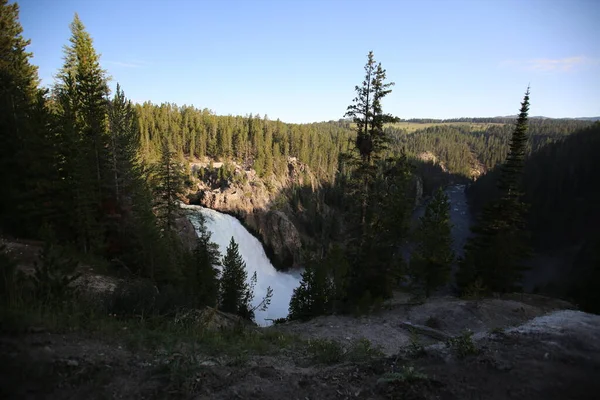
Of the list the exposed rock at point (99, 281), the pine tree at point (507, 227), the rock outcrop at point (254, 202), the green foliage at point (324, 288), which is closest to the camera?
the exposed rock at point (99, 281)

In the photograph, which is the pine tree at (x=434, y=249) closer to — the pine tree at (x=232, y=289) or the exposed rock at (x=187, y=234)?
the pine tree at (x=232, y=289)

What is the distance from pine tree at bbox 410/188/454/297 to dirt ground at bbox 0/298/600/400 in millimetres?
16023

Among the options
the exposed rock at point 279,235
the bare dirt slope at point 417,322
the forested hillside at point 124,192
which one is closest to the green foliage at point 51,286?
the forested hillside at point 124,192

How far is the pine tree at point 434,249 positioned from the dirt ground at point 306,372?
631 inches

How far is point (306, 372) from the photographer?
17.6ft

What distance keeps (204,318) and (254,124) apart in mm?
95615

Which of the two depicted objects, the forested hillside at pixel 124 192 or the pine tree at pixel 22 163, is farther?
the pine tree at pixel 22 163

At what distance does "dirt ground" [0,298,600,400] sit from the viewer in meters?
4.08

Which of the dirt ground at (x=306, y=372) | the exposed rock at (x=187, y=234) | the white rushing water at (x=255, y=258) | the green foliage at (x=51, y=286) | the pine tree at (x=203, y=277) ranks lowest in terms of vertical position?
the white rushing water at (x=255, y=258)

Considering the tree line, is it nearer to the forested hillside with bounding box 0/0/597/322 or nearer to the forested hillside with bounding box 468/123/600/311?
the forested hillside with bounding box 0/0/597/322

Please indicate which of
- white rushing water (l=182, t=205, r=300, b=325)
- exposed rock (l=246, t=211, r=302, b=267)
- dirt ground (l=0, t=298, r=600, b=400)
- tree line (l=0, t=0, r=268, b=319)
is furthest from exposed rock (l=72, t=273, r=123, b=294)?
exposed rock (l=246, t=211, r=302, b=267)

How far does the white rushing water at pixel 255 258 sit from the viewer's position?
1683 inches

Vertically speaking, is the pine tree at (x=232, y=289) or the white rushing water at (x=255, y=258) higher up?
the pine tree at (x=232, y=289)

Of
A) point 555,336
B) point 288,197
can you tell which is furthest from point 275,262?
point 555,336
